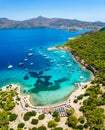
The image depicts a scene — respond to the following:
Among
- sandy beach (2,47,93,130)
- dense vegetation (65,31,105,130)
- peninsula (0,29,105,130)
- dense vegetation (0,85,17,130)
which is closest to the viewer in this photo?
dense vegetation (65,31,105,130)

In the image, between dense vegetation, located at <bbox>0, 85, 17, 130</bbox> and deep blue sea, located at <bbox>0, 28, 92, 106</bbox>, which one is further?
deep blue sea, located at <bbox>0, 28, 92, 106</bbox>

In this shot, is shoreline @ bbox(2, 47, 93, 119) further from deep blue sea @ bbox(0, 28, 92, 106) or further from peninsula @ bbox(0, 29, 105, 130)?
deep blue sea @ bbox(0, 28, 92, 106)

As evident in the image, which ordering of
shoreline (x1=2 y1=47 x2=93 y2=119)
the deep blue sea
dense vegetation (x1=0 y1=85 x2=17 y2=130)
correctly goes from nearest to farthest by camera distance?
dense vegetation (x1=0 y1=85 x2=17 y2=130)
shoreline (x1=2 y1=47 x2=93 y2=119)
the deep blue sea

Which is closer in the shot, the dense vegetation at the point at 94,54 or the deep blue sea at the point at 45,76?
the deep blue sea at the point at 45,76

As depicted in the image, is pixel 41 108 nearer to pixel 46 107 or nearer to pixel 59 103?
pixel 46 107

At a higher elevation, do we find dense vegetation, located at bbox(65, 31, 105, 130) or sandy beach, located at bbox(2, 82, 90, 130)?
dense vegetation, located at bbox(65, 31, 105, 130)

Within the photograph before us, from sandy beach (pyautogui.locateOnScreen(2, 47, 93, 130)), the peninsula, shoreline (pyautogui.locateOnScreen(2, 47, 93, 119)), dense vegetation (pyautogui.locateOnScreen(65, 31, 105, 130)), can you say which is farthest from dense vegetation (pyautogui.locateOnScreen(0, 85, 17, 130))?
dense vegetation (pyautogui.locateOnScreen(65, 31, 105, 130))

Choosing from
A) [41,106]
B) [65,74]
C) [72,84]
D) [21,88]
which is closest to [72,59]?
[65,74]

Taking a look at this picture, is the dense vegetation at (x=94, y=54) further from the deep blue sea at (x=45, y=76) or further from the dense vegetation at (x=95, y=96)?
the deep blue sea at (x=45, y=76)

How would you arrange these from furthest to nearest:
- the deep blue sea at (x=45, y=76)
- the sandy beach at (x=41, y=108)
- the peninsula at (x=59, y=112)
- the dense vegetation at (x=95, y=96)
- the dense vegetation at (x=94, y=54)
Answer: the dense vegetation at (x=94, y=54), the deep blue sea at (x=45, y=76), the sandy beach at (x=41, y=108), the peninsula at (x=59, y=112), the dense vegetation at (x=95, y=96)

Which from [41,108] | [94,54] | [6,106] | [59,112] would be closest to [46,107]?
[41,108]

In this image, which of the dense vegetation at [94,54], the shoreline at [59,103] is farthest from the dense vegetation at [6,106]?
the dense vegetation at [94,54]

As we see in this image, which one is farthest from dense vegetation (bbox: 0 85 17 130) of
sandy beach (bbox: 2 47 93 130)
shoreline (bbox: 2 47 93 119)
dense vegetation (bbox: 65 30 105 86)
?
dense vegetation (bbox: 65 30 105 86)
